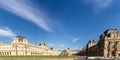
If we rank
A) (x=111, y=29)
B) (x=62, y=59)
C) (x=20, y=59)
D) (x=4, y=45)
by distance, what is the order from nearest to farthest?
(x=20, y=59) < (x=62, y=59) < (x=111, y=29) < (x=4, y=45)

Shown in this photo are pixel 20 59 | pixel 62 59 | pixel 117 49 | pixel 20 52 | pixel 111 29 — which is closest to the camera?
pixel 20 59

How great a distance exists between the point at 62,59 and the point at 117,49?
38.0 meters

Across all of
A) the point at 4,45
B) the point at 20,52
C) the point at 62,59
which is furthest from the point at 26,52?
the point at 62,59

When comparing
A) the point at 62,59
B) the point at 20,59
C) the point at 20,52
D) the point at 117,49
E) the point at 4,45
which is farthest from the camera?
the point at 4,45

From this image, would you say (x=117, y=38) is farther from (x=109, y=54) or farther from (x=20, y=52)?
(x=20, y=52)

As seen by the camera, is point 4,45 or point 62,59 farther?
point 4,45

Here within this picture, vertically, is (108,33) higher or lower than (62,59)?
higher

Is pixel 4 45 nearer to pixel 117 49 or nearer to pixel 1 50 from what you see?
pixel 1 50

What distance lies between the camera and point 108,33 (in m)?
120

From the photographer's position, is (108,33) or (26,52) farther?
(26,52)

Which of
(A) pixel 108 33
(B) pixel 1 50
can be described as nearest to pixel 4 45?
(B) pixel 1 50

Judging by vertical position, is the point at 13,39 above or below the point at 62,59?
above

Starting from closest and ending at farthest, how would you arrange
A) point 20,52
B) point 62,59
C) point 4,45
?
point 62,59 → point 20,52 → point 4,45

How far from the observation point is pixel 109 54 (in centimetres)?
10900
